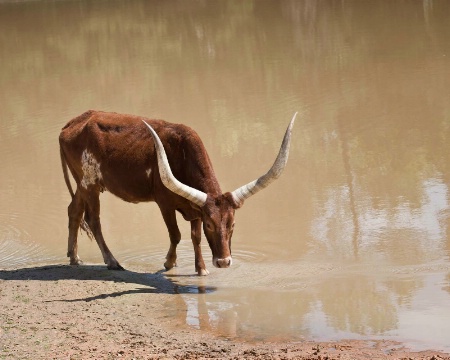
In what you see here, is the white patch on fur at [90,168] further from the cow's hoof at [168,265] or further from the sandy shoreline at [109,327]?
the cow's hoof at [168,265]

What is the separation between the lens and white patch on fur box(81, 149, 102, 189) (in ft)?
32.5

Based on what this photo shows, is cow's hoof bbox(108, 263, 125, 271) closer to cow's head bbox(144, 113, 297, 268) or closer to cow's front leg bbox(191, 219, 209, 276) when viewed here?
cow's front leg bbox(191, 219, 209, 276)

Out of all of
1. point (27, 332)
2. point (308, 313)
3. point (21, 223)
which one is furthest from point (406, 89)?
point (27, 332)

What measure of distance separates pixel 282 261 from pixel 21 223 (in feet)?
12.1

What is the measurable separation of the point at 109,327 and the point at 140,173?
2.18m

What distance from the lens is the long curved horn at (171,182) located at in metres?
8.64

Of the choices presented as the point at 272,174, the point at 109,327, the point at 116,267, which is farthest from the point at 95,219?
the point at 109,327

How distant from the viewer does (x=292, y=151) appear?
13727 millimetres

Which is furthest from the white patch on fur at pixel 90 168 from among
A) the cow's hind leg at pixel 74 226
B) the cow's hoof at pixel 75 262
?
the cow's hoof at pixel 75 262

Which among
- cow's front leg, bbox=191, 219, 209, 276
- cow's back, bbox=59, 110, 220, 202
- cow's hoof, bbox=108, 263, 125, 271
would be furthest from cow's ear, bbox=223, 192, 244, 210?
cow's hoof, bbox=108, 263, 125, 271

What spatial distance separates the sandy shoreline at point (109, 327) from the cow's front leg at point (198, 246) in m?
0.36

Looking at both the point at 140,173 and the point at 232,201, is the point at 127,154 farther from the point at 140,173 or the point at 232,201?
the point at 232,201

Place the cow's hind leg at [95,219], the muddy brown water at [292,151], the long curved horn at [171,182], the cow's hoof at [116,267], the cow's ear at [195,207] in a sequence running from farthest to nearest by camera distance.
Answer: the cow's hind leg at [95,219], the cow's hoof at [116,267], the cow's ear at [195,207], the long curved horn at [171,182], the muddy brown water at [292,151]

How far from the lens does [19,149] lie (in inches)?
604
